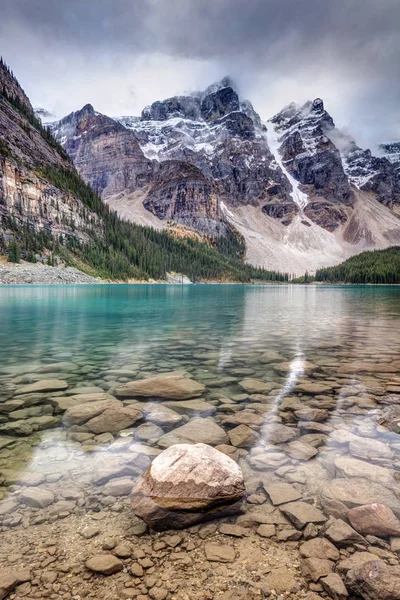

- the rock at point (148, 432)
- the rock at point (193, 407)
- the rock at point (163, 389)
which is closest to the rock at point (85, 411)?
the rock at point (163, 389)

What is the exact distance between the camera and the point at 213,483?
4.95m

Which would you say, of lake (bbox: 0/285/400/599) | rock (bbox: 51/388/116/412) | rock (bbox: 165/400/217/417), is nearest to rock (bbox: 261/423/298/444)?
lake (bbox: 0/285/400/599)

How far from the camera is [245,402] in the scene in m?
9.56

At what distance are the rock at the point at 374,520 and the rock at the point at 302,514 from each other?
0.40 metres

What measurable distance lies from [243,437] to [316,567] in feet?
11.3

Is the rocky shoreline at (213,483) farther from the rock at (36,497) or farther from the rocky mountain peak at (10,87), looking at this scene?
the rocky mountain peak at (10,87)

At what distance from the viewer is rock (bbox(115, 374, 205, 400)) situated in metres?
9.94

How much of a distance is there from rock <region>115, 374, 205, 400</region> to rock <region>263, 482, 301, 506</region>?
15.1 feet

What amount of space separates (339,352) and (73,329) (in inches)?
704

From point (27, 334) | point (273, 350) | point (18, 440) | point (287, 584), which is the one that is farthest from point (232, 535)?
point (27, 334)

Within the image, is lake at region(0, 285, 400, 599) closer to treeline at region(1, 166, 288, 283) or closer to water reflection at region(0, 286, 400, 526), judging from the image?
water reflection at region(0, 286, 400, 526)

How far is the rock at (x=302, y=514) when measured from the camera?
464cm

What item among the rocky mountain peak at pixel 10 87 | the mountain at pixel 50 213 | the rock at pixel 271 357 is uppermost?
the rocky mountain peak at pixel 10 87

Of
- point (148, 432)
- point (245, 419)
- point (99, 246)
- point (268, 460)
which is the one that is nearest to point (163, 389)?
point (148, 432)
